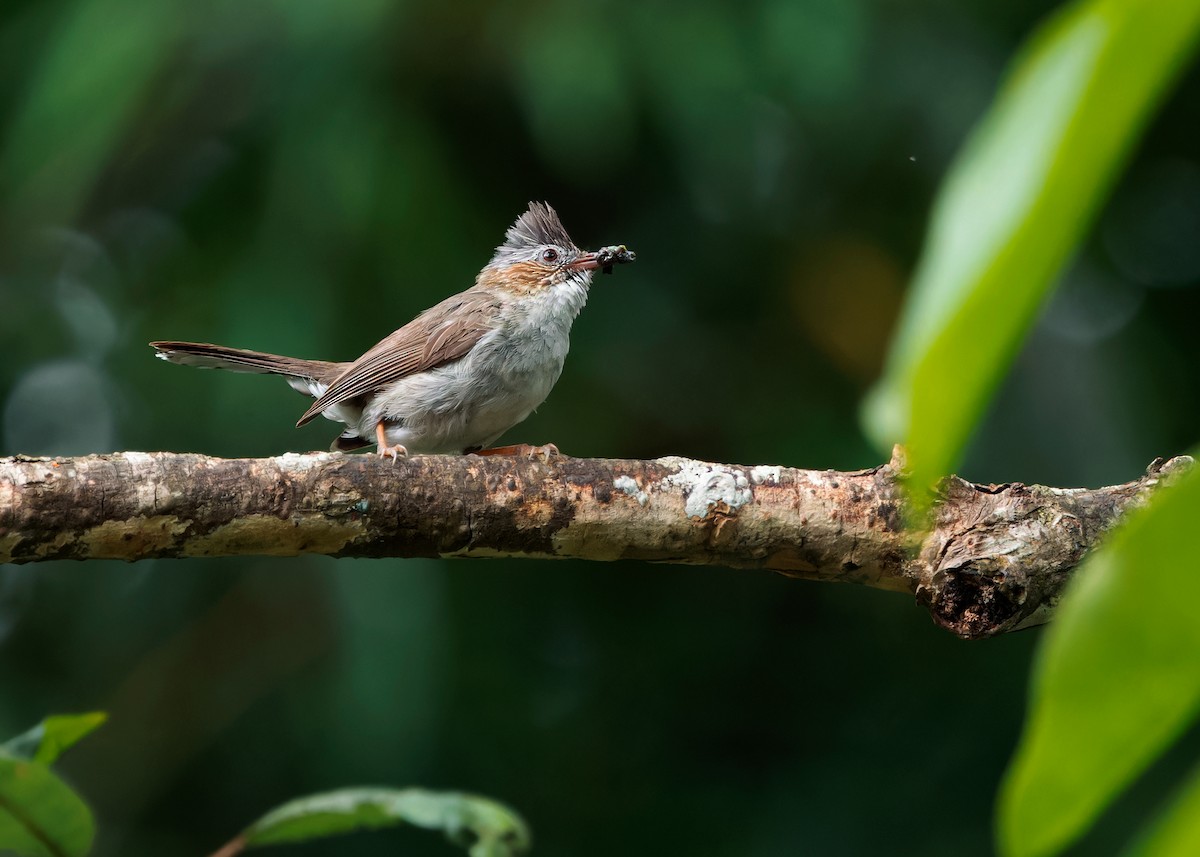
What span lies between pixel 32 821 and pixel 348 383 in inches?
129

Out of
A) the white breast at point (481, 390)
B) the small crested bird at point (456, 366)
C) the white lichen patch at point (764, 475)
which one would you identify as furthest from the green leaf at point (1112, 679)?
the white breast at point (481, 390)

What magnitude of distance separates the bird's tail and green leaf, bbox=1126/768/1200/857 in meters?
4.91

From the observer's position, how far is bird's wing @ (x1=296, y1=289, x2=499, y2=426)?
4.90 m

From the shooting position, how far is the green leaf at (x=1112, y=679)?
16.8 inches

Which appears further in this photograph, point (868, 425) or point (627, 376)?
point (627, 376)

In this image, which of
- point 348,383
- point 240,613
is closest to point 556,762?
point 240,613

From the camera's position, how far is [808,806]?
608 cm

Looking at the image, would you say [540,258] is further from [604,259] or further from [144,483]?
[144,483]

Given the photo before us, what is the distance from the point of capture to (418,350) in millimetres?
4992

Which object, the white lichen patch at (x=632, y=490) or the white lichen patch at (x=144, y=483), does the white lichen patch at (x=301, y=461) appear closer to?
the white lichen patch at (x=144, y=483)

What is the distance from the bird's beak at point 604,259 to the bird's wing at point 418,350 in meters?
0.45

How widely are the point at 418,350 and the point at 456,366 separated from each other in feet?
0.78

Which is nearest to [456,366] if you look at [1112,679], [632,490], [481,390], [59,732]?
[481,390]

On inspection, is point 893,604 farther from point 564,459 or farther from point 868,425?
point 868,425
